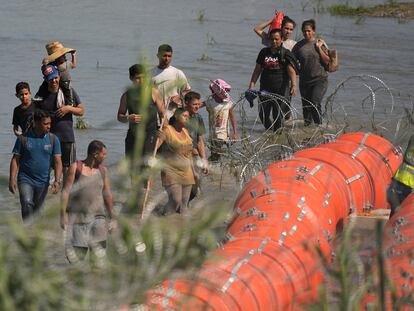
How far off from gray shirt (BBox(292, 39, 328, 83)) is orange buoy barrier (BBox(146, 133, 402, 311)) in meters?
4.54

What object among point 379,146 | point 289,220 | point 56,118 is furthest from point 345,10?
point 289,220

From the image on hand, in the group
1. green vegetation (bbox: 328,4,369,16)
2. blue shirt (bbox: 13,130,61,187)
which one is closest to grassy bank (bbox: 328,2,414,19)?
green vegetation (bbox: 328,4,369,16)

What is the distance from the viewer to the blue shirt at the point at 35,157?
35.3 feet

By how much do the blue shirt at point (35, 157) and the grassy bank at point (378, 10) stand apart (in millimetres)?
29195

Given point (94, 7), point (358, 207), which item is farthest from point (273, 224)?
point (94, 7)

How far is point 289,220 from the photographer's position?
9.48 m

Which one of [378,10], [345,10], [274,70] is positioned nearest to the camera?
[274,70]

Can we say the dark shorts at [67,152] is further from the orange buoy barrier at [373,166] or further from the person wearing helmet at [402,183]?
the person wearing helmet at [402,183]

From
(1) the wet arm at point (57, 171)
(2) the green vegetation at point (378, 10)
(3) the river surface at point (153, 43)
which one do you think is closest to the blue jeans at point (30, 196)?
(1) the wet arm at point (57, 171)

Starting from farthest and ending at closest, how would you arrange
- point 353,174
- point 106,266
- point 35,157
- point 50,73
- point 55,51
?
point 55,51, point 50,73, point 353,174, point 35,157, point 106,266

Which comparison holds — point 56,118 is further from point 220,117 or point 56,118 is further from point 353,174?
point 353,174

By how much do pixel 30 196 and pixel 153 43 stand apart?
19.0 meters

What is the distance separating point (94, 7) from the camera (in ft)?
127

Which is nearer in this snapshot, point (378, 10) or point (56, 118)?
point (56, 118)
